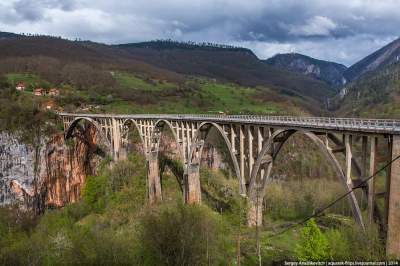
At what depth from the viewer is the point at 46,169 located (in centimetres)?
7888

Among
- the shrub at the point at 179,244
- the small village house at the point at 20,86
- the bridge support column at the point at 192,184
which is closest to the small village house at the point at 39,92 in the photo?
the small village house at the point at 20,86

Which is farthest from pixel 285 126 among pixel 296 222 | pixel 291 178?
pixel 291 178

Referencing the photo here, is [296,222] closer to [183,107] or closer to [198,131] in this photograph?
[198,131]

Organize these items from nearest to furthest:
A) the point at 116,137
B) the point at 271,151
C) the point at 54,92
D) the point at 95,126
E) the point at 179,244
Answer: the point at 179,244
the point at 271,151
the point at 116,137
the point at 95,126
the point at 54,92

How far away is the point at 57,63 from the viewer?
17038cm

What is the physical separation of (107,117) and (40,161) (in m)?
18.8

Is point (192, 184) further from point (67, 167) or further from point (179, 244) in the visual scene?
point (67, 167)

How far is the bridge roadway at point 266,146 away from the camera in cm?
2241

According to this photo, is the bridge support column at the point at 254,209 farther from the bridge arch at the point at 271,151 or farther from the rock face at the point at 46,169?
the rock face at the point at 46,169

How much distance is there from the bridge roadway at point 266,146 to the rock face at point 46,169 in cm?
697

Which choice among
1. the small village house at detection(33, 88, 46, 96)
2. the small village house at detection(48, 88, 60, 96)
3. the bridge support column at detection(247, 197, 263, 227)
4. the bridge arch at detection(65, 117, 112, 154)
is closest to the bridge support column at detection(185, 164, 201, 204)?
the bridge support column at detection(247, 197, 263, 227)

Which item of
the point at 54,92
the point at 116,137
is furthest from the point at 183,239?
the point at 54,92

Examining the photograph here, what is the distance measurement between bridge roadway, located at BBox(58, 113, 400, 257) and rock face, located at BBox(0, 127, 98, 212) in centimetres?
697

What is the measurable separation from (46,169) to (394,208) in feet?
237
